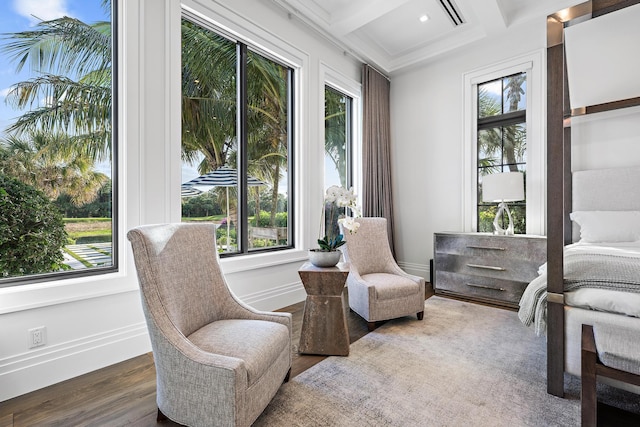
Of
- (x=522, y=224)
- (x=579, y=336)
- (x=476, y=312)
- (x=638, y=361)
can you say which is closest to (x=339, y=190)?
(x=579, y=336)

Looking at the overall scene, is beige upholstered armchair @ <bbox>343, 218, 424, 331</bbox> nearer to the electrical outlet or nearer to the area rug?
the area rug

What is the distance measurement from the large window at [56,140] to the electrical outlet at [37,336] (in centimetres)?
30

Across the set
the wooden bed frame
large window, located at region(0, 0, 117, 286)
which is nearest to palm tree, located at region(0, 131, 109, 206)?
large window, located at region(0, 0, 117, 286)

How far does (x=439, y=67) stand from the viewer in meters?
4.32

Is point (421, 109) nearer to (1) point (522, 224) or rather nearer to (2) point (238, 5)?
(1) point (522, 224)

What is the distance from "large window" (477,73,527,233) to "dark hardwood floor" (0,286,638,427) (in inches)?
105

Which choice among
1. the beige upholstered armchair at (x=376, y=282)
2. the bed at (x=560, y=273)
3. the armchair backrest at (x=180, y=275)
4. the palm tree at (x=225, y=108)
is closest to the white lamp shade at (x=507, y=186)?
the beige upholstered armchair at (x=376, y=282)

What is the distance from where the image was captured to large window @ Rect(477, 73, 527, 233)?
12.4ft

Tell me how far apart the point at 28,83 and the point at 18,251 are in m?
1.01

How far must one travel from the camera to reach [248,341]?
4.97 feet

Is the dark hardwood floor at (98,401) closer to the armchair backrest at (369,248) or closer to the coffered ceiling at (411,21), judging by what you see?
the armchair backrest at (369,248)

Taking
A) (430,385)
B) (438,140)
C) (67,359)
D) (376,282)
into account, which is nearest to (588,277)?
(430,385)

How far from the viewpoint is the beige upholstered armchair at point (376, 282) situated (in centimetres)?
266

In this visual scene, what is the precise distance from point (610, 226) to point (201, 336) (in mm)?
3431
